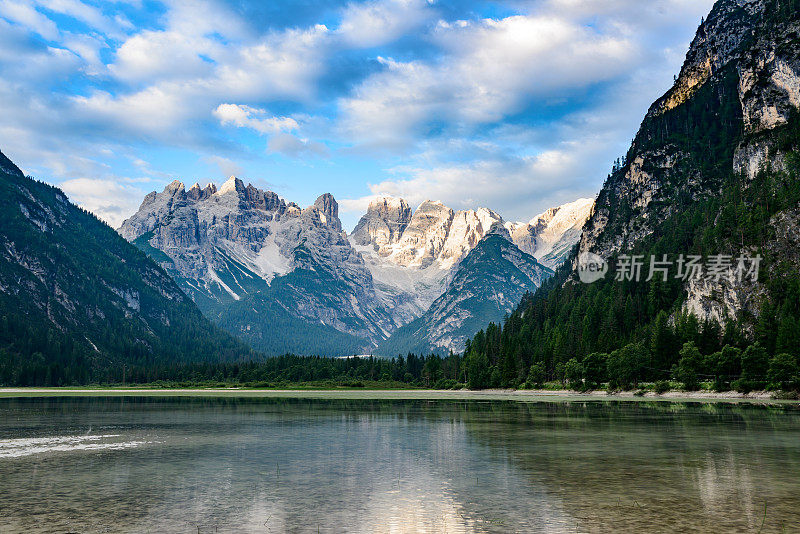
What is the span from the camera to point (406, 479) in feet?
136

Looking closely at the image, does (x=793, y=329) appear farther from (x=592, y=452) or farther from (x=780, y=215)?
(x=592, y=452)

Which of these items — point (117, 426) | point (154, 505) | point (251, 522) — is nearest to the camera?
point (251, 522)

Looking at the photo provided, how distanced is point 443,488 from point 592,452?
2106 centimetres

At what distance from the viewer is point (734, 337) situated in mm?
166625

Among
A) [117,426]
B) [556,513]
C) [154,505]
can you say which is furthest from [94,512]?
[117,426]

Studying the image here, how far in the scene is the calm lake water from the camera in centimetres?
2923

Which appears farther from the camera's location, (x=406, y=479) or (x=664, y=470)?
(x=664, y=470)

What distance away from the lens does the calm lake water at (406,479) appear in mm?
29234

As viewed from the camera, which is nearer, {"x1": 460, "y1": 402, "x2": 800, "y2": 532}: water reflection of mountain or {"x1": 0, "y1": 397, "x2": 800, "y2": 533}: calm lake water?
{"x1": 0, "y1": 397, "x2": 800, "y2": 533}: calm lake water

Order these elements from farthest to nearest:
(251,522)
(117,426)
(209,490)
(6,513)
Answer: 1. (117,426)
2. (209,490)
3. (6,513)
4. (251,522)

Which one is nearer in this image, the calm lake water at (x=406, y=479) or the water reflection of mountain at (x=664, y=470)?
the calm lake water at (x=406, y=479)

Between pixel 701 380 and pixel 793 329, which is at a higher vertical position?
pixel 793 329

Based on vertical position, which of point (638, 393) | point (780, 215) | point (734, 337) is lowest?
point (638, 393)

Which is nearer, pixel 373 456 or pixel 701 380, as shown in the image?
pixel 373 456
